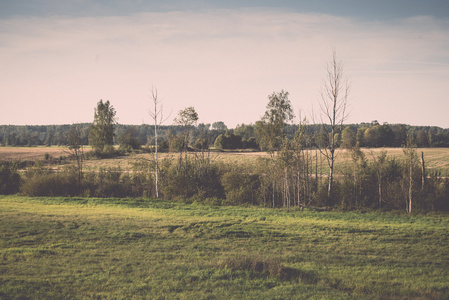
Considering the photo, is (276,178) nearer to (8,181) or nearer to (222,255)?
(222,255)

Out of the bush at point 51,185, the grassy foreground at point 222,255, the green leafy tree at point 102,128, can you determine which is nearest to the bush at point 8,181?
the bush at point 51,185

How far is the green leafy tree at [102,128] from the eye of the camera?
245 ft

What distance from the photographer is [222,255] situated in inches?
511

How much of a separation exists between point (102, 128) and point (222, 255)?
69.4 m

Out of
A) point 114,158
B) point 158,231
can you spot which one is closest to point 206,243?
point 158,231

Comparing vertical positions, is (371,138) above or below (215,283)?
above

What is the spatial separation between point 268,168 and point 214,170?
20.3 ft

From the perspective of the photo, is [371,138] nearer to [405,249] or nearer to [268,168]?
[268,168]

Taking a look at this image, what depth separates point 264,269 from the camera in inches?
426

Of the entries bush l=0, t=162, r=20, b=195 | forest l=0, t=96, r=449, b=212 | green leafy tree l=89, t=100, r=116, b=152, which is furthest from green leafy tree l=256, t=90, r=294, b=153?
green leafy tree l=89, t=100, r=116, b=152

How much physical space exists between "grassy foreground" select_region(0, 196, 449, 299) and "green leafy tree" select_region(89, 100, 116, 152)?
5434 cm

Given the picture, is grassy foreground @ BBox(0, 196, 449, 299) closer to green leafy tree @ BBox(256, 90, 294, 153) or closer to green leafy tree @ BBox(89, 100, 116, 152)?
green leafy tree @ BBox(256, 90, 294, 153)

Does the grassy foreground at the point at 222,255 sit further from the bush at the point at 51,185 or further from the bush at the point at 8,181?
the bush at the point at 8,181

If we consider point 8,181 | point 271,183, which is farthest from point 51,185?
point 271,183
